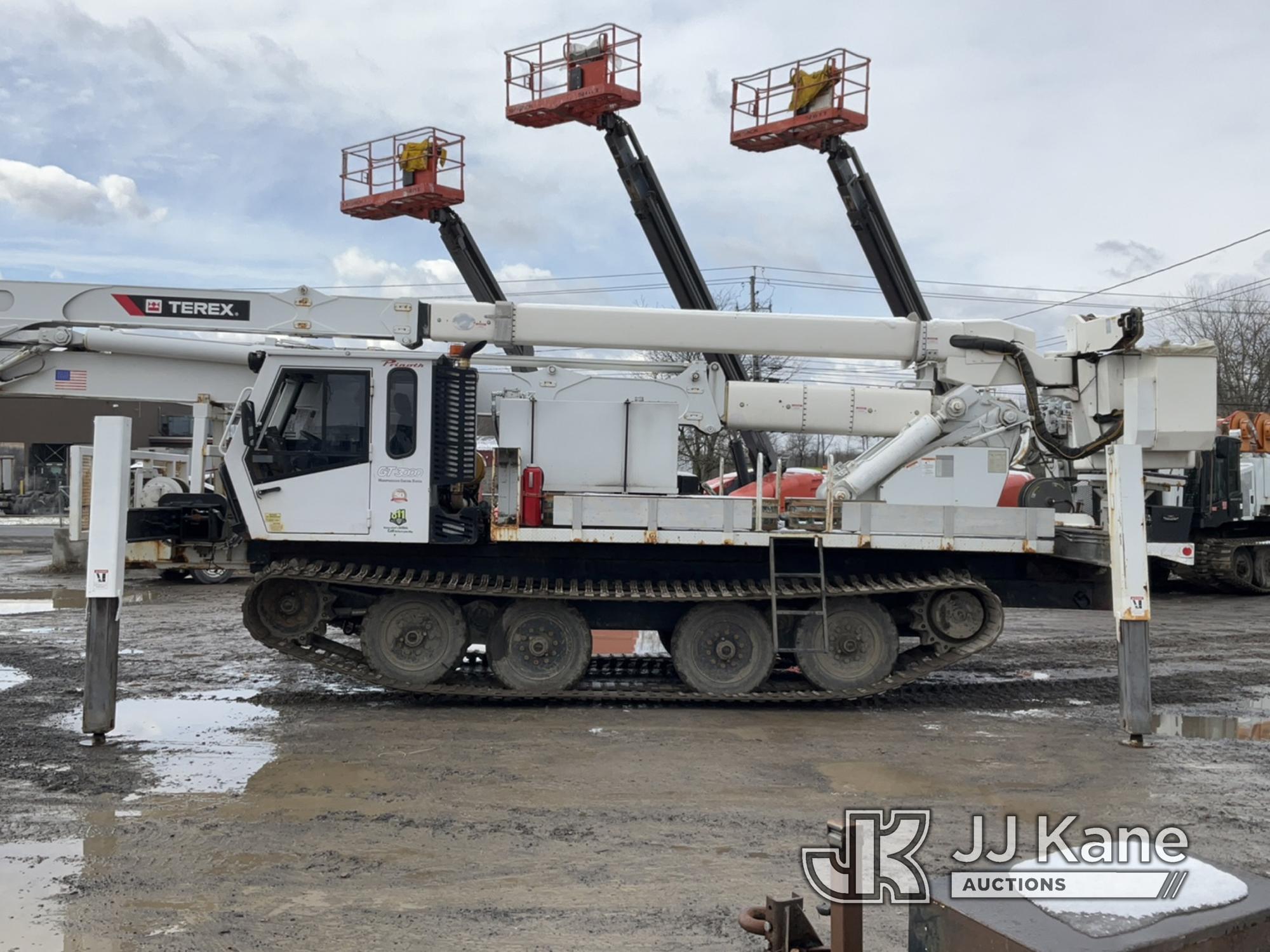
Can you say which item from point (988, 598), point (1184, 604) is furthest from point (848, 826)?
point (1184, 604)

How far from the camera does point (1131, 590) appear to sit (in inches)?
320

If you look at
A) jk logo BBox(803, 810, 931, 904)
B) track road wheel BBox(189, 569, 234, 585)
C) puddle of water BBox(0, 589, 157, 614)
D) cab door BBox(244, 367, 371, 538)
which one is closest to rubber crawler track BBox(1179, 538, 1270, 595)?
cab door BBox(244, 367, 371, 538)

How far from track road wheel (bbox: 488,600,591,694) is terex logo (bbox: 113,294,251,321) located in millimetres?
3670

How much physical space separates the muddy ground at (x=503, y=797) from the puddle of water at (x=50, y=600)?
483 cm

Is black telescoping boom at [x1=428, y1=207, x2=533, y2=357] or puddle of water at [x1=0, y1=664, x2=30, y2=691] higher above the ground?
black telescoping boom at [x1=428, y1=207, x2=533, y2=357]

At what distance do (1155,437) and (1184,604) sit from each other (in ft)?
35.0

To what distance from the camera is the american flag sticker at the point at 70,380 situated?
966cm

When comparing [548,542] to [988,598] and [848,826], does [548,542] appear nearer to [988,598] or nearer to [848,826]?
[988,598]

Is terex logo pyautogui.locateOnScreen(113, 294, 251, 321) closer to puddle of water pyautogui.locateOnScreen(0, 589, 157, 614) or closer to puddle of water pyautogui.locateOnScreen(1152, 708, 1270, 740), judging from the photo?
puddle of water pyautogui.locateOnScreen(0, 589, 157, 614)

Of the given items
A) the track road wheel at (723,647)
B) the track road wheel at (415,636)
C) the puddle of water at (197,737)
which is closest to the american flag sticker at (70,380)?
the puddle of water at (197,737)

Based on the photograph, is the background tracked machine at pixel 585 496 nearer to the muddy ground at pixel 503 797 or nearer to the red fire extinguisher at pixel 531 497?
the red fire extinguisher at pixel 531 497

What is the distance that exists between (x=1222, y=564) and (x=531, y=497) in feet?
50.3

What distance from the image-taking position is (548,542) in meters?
9.30

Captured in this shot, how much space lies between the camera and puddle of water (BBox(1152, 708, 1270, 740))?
28.0ft
